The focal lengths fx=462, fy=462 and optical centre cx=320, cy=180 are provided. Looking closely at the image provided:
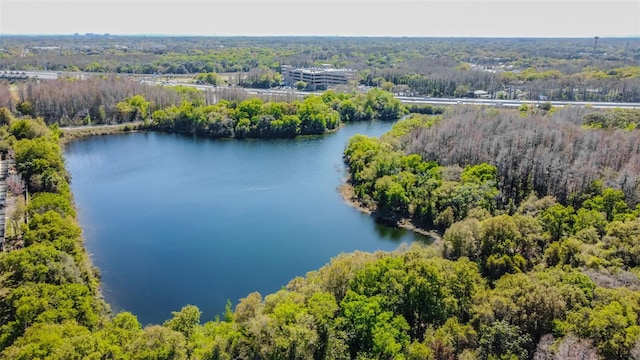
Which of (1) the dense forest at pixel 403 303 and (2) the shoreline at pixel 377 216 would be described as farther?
(2) the shoreline at pixel 377 216

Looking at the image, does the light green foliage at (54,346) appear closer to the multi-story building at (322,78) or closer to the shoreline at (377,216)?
the shoreline at (377,216)

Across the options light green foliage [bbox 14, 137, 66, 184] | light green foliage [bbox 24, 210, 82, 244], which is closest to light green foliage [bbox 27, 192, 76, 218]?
light green foliage [bbox 24, 210, 82, 244]

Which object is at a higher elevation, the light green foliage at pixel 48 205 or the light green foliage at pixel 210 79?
the light green foliage at pixel 210 79

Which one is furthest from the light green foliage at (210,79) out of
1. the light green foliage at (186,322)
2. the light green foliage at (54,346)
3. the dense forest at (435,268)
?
the light green foliage at (54,346)

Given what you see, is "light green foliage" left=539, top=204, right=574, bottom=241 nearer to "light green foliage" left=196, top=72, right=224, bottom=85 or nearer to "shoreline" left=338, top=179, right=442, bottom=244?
"shoreline" left=338, top=179, right=442, bottom=244

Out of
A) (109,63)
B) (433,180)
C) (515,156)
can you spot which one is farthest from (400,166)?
(109,63)

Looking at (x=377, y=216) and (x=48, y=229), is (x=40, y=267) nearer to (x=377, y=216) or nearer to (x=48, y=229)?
(x=48, y=229)
